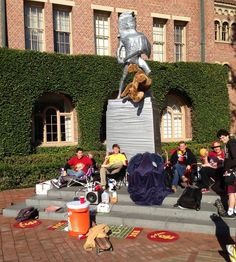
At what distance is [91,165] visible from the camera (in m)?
11.9

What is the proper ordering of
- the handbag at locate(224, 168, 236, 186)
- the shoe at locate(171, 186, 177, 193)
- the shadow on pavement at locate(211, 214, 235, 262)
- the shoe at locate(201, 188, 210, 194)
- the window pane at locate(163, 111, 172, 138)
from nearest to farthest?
the shadow on pavement at locate(211, 214, 235, 262), the handbag at locate(224, 168, 236, 186), the shoe at locate(201, 188, 210, 194), the shoe at locate(171, 186, 177, 193), the window pane at locate(163, 111, 172, 138)

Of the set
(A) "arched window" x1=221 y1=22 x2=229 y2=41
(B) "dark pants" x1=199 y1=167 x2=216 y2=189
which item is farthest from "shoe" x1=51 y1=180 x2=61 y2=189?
(A) "arched window" x1=221 y1=22 x2=229 y2=41

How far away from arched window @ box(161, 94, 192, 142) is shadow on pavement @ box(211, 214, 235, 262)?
14668 millimetres

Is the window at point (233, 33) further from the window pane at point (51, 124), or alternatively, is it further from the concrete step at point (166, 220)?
the concrete step at point (166, 220)

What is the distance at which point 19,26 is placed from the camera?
18.4 m

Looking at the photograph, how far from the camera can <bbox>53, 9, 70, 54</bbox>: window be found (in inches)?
783

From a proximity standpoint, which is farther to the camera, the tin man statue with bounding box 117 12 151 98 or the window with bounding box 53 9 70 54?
the window with bounding box 53 9 70 54

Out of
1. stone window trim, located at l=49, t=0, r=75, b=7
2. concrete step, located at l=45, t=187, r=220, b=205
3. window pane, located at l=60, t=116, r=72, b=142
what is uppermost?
stone window trim, located at l=49, t=0, r=75, b=7

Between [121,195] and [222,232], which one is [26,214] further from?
[222,232]

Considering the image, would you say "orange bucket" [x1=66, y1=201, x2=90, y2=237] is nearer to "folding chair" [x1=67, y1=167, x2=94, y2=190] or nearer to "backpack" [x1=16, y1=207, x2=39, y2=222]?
"backpack" [x1=16, y1=207, x2=39, y2=222]

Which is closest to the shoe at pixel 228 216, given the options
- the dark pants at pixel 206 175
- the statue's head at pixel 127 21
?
the dark pants at pixel 206 175

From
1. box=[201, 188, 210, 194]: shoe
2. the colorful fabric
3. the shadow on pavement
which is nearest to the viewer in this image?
the shadow on pavement

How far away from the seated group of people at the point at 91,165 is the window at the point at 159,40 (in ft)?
41.0

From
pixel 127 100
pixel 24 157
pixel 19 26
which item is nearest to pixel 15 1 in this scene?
pixel 19 26
